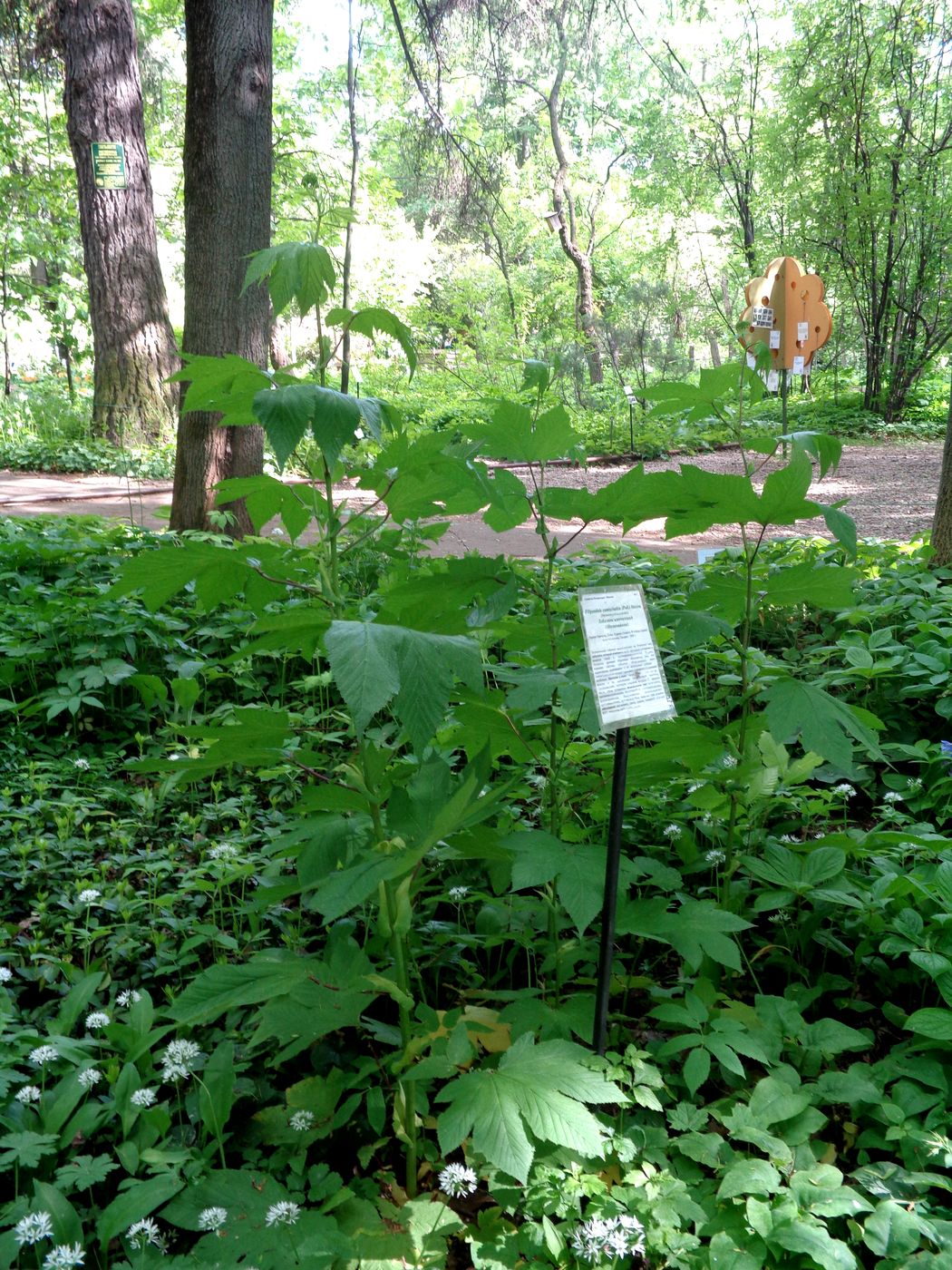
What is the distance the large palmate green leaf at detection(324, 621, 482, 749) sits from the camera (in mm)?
1070

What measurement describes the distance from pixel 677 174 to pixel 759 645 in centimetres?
1773

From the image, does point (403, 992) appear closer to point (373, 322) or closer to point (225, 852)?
point (225, 852)

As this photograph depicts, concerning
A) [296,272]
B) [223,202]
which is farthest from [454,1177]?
[223,202]

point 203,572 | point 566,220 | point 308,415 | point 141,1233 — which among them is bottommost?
point 141,1233

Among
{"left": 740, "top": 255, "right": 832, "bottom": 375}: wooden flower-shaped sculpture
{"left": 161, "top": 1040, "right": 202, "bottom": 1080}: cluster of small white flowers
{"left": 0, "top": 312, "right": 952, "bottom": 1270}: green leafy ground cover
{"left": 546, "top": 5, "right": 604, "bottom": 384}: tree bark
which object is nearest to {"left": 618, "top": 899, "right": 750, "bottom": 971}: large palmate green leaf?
{"left": 0, "top": 312, "right": 952, "bottom": 1270}: green leafy ground cover

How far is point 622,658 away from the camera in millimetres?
1437

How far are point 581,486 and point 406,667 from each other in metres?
5.83

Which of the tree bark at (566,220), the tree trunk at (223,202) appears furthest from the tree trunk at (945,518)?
the tree bark at (566,220)

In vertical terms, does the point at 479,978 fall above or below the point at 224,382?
below

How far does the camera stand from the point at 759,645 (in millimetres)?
3787

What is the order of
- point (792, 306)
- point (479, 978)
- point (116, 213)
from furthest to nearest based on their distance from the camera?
point (116, 213) < point (792, 306) < point (479, 978)

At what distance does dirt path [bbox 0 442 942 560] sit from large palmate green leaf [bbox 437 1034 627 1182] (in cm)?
399

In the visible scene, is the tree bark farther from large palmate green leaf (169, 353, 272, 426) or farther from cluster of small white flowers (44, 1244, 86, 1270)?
cluster of small white flowers (44, 1244, 86, 1270)

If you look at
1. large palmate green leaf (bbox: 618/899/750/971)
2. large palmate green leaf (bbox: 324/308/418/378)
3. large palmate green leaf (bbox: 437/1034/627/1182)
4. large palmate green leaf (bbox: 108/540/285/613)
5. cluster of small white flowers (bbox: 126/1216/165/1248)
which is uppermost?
large palmate green leaf (bbox: 324/308/418/378)
